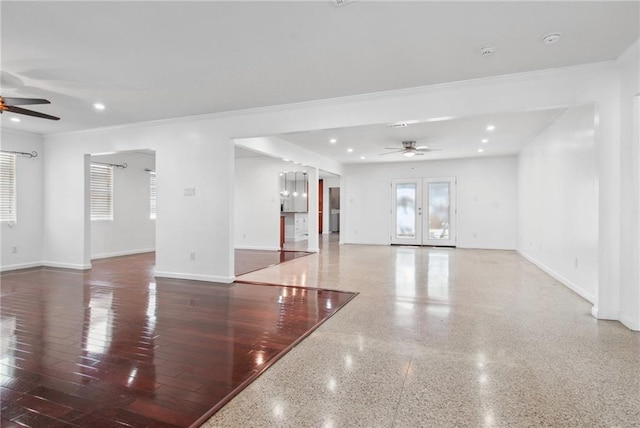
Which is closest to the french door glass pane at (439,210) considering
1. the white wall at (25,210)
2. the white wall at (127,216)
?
the white wall at (127,216)

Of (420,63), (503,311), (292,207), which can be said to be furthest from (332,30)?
(292,207)

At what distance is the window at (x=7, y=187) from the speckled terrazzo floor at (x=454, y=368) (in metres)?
6.76

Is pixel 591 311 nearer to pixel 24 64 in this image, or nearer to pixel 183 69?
pixel 183 69

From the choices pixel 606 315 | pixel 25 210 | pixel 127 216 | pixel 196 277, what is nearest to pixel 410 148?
pixel 606 315

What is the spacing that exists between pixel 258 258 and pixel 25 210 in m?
4.69

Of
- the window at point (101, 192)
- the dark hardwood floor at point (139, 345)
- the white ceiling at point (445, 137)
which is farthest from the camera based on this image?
the window at point (101, 192)

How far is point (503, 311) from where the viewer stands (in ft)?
12.5

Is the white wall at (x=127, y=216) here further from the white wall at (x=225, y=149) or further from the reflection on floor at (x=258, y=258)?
the reflection on floor at (x=258, y=258)

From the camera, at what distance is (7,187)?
635 cm

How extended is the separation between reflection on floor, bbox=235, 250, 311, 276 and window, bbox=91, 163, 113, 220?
326 cm

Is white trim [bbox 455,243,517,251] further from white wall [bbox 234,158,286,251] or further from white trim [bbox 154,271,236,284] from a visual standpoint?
white trim [bbox 154,271,236,284]

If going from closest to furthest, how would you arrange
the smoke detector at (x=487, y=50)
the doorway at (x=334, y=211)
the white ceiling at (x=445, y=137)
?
the smoke detector at (x=487, y=50)
the white ceiling at (x=445, y=137)
the doorway at (x=334, y=211)

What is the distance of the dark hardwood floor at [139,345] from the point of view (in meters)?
2.00

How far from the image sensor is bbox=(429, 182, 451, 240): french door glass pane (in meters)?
10.1
